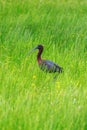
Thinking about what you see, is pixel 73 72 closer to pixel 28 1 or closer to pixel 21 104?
pixel 21 104

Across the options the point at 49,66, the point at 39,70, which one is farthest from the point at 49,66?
the point at 39,70

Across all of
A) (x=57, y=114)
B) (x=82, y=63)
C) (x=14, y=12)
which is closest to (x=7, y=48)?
(x=82, y=63)

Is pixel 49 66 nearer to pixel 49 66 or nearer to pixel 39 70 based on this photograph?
pixel 49 66

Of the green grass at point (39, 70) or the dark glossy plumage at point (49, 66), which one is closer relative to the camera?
the green grass at point (39, 70)

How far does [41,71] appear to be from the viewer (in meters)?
6.85

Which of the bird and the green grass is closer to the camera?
the green grass

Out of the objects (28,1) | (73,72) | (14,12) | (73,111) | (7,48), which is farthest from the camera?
(28,1)

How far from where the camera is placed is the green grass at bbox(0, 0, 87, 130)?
456 centimetres

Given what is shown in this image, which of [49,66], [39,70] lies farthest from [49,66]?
[39,70]

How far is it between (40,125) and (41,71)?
247 centimetres

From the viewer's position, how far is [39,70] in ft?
22.5

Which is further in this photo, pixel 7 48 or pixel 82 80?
pixel 7 48

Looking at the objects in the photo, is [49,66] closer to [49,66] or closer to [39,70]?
[49,66]

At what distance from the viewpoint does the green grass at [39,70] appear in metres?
4.56
